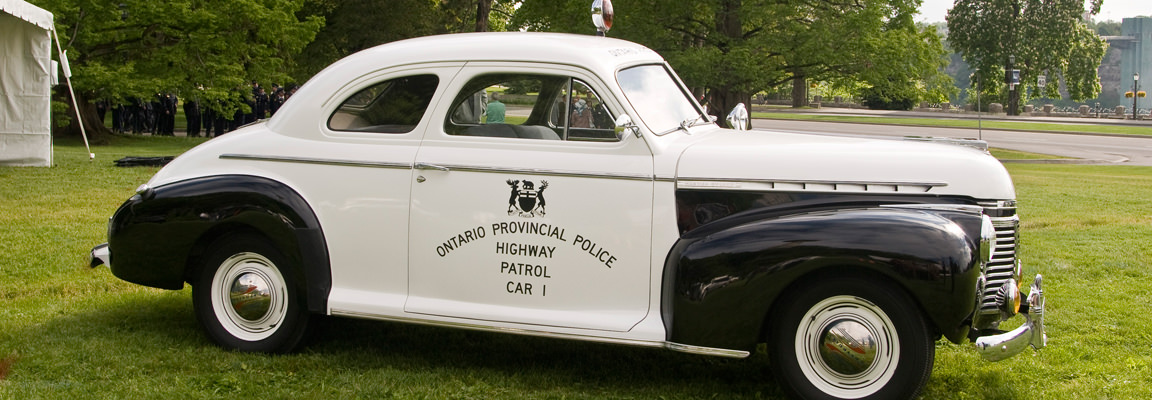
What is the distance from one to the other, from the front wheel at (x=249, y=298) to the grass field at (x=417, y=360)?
0.42ft

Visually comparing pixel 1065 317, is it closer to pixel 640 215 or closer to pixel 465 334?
pixel 640 215

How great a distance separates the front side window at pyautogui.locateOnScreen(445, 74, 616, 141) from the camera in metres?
5.50

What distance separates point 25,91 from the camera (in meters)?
16.6

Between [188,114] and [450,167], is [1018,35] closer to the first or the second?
[188,114]

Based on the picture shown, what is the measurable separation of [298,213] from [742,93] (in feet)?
62.6

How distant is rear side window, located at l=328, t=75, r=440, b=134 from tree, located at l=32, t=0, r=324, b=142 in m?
19.5

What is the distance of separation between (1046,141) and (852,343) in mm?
34301

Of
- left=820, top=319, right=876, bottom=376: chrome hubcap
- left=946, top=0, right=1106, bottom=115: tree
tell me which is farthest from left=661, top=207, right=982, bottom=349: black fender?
left=946, top=0, right=1106, bottom=115: tree

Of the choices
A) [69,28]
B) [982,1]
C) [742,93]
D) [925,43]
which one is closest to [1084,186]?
[925,43]

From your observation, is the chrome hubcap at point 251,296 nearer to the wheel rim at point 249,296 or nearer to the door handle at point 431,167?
the wheel rim at point 249,296

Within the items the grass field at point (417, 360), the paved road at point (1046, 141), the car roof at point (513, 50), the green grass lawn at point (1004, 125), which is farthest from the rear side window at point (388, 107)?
the green grass lawn at point (1004, 125)

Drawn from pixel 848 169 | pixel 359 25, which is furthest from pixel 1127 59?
pixel 848 169

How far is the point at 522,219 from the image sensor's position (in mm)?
5359

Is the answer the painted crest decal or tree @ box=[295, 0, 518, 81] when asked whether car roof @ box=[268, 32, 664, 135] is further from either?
tree @ box=[295, 0, 518, 81]
